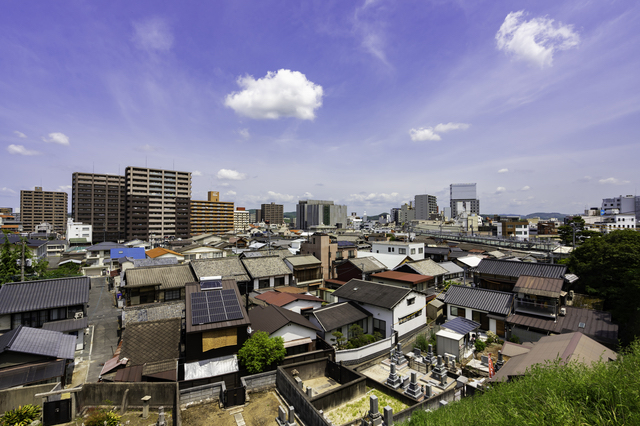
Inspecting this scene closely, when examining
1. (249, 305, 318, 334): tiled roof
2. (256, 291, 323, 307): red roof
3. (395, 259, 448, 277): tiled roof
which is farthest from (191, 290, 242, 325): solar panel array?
(395, 259, 448, 277): tiled roof

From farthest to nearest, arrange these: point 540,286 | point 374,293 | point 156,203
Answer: point 156,203
point 374,293
point 540,286

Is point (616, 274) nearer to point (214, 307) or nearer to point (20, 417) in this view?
point (214, 307)

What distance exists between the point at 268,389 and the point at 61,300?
22.4 meters

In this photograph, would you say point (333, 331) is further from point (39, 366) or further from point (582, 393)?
point (39, 366)

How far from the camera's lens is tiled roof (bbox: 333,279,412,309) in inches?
1071

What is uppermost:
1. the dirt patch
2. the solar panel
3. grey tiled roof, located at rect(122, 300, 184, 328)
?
the solar panel

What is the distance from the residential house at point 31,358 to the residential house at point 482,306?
33817 mm

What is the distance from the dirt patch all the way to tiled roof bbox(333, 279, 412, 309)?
1412 centimetres

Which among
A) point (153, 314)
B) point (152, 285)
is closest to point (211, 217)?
point (152, 285)

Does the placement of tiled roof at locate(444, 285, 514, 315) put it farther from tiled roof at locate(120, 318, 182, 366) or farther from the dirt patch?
tiled roof at locate(120, 318, 182, 366)

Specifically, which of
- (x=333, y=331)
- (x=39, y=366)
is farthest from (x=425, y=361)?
(x=39, y=366)

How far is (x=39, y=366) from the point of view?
18.3 m

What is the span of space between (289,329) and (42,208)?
19808 cm

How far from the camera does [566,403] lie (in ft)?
24.0
